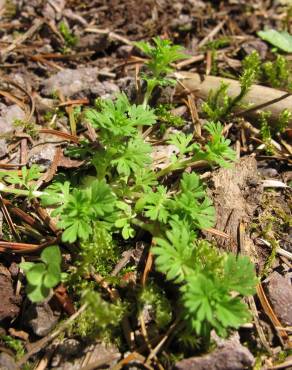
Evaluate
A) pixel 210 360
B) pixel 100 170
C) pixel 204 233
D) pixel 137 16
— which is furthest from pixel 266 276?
pixel 137 16

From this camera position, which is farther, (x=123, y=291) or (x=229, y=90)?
(x=229, y=90)

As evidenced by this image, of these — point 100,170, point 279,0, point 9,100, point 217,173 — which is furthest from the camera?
point 279,0

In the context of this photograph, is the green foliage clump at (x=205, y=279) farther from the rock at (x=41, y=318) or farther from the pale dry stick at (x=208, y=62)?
the pale dry stick at (x=208, y=62)

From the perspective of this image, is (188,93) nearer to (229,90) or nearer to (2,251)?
(229,90)

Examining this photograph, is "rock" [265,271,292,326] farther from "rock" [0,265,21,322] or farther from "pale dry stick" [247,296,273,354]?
"rock" [0,265,21,322]

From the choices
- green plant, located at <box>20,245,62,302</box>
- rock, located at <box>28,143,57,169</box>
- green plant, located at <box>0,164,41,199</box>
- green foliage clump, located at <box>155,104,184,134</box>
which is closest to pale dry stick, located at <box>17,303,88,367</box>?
green plant, located at <box>20,245,62,302</box>

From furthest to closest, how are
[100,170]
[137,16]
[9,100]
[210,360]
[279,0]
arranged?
1. [279,0]
2. [137,16]
3. [9,100]
4. [100,170]
5. [210,360]


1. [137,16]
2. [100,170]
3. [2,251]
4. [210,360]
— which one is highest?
[137,16]

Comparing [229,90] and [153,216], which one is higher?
[229,90]

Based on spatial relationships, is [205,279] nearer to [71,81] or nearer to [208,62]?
[71,81]
